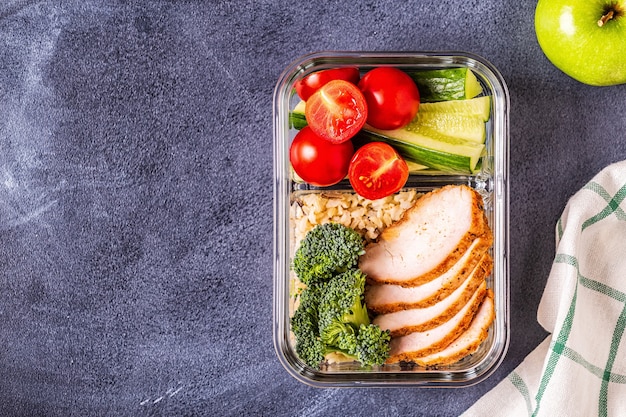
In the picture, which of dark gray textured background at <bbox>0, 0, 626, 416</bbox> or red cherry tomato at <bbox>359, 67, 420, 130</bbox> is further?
dark gray textured background at <bbox>0, 0, 626, 416</bbox>

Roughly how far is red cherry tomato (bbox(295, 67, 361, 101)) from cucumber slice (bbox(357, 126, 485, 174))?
141 millimetres

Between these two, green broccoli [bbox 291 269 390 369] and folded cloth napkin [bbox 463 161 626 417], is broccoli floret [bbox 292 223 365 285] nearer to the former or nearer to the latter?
green broccoli [bbox 291 269 390 369]

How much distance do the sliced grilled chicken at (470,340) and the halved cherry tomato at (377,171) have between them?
38 centimetres

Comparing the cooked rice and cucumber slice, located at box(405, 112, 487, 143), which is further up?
cucumber slice, located at box(405, 112, 487, 143)

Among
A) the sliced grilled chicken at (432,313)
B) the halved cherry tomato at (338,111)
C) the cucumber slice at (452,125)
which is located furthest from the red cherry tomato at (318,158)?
the sliced grilled chicken at (432,313)

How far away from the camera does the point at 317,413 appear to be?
1941 millimetres

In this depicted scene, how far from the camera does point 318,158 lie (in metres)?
1.67

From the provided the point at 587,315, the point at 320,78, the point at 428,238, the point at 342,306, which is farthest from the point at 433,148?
the point at 587,315

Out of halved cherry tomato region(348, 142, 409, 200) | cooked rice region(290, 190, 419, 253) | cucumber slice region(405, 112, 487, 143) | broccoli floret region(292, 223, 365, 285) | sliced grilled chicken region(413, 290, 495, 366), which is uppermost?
cucumber slice region(405, 112, 487, 143)

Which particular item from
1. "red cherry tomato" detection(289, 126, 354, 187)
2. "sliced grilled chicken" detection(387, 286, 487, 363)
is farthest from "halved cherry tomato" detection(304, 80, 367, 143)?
"sliced grilled chicken" detection(387, 286, 487, 363)

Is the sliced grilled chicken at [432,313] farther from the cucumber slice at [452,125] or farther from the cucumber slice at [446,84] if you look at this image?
the cucumber slice at [446,84]

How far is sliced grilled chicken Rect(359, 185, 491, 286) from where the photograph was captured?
1.71m

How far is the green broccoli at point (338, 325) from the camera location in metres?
1.66

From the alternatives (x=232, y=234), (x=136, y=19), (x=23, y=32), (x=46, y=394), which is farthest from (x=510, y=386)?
(x=23, y=32)
